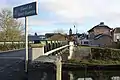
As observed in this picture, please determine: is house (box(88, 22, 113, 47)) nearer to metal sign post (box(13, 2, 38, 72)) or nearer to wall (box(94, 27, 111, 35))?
wall (box(94, 27, 111, 35))

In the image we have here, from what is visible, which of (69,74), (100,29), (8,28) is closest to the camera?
(69,74)

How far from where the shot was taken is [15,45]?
41.3 m

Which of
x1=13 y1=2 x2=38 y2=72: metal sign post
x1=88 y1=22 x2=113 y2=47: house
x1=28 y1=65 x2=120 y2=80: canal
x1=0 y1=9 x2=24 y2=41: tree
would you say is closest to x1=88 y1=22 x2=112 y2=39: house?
x1=88 y1=22 x2=113 y2=47: house

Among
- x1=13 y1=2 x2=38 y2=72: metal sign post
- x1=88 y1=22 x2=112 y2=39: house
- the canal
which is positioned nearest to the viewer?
the canal

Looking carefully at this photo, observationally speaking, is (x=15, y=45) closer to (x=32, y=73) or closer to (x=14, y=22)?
(x=14, y=22)

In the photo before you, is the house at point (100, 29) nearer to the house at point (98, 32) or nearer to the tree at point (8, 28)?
the house at point (98, 32)

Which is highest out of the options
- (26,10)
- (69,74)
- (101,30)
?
(101,30)

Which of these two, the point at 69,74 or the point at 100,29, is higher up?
the point at 100,29

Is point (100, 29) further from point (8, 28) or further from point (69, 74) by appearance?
point (69, 74)

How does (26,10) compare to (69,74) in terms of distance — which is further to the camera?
(69,74)

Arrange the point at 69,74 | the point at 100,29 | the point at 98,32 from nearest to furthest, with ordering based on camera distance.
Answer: the point at 69,74 < the point at 98,32 < the point at 100,29

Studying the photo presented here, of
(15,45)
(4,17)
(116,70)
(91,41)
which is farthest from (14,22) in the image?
(91,41)

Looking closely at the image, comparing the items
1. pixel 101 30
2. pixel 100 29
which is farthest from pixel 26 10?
pixel 100 29

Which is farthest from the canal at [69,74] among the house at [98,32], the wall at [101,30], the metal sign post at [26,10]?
the wall at [101,30]
